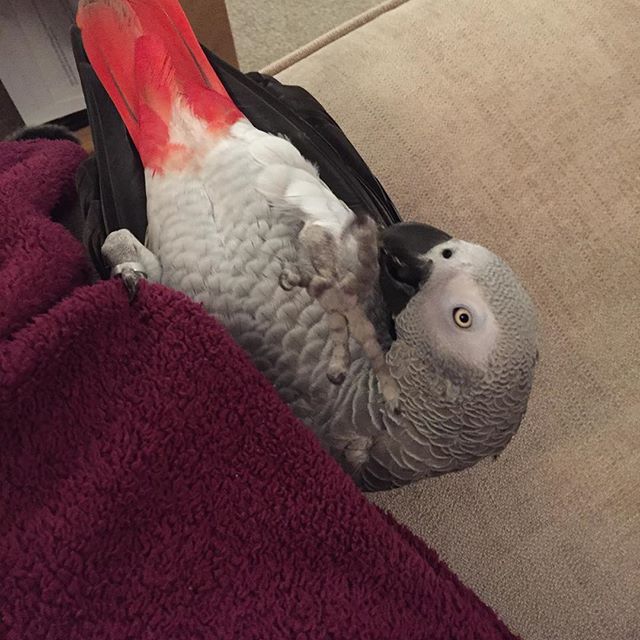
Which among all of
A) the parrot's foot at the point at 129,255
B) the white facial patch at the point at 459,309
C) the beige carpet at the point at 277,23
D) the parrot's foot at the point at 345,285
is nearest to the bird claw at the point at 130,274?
the parrot's foot at the point at 129,255

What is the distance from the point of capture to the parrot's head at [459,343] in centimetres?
55

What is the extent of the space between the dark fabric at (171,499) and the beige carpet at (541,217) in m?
0.16

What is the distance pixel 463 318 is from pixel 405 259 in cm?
8

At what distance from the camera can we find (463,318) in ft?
1.79

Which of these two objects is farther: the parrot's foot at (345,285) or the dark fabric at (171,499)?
the parrot's foot at (345,285)

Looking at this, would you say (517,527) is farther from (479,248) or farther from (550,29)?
(550,29)

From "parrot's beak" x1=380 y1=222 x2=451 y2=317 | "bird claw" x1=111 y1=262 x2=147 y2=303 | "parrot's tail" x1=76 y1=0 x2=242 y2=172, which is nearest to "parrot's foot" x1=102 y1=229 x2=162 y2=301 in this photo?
"bird claw" x1=111 y1=262 x2=147 y2=303

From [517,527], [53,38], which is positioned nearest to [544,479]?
[517,527]

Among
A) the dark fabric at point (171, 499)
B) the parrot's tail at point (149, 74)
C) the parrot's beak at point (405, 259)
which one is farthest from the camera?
the parrot's tail at point (149, 74)

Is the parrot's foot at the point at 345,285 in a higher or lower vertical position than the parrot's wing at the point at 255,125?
lower

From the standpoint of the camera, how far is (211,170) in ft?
2.27

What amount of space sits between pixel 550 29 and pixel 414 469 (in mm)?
562

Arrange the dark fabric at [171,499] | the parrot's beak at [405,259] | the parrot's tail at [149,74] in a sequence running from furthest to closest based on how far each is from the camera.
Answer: the parrot's tail at [149,74]
the parrot's beak at [405,259]
the dark fabric at [171,499]

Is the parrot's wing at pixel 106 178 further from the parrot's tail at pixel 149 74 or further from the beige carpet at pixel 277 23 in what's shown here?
the beige carpet at pixel 277 23
